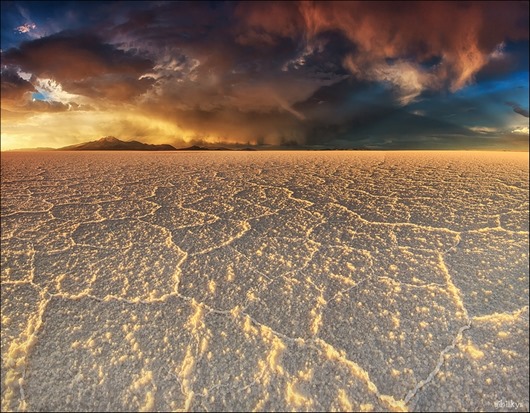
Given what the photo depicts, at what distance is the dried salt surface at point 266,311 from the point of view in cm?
89

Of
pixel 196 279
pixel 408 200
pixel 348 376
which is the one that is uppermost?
pixel 408 200

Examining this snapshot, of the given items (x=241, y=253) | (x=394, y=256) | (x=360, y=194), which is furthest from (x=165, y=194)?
(x=394, y=256)

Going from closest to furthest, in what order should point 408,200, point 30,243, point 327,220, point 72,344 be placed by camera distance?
point 72,344
point 30,243
point 327,220
point 408,200

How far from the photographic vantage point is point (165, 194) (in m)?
2.97

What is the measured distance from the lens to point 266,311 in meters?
1.16

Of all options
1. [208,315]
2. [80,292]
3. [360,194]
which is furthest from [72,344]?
[360,194]

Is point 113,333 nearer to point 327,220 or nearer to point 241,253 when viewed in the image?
point 241,253

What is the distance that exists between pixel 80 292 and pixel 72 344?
29cm

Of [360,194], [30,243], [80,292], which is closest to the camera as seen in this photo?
[80,292]

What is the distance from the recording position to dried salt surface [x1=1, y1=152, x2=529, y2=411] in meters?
0.89

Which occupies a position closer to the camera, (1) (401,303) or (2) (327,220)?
(1) (401,303)

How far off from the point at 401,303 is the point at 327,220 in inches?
37.4

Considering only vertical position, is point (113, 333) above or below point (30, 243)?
below

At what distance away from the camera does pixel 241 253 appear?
5.31 ft
